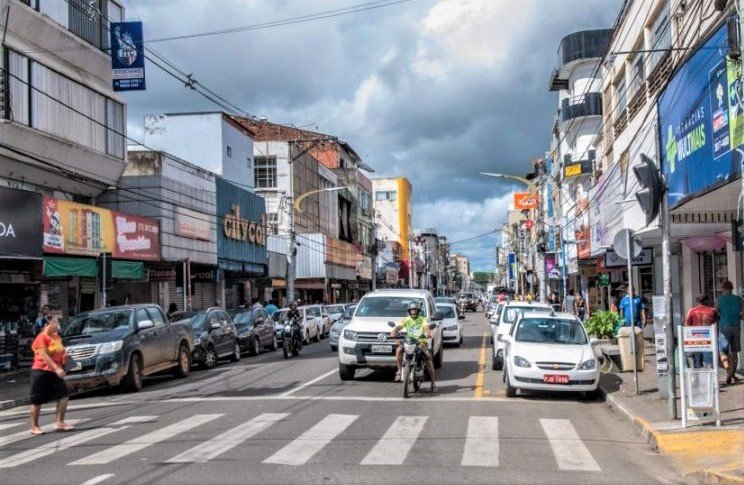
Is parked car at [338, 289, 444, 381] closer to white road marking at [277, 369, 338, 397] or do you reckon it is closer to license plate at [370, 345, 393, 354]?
license plate at [370, 345, 393, 354]

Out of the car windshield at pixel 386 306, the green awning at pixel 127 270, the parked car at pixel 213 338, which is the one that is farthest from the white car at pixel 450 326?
the green awning at pixel 127 270

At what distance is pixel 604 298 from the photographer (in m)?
42.4

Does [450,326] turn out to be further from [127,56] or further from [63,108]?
[63,108]

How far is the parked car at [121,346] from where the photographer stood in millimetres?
15812

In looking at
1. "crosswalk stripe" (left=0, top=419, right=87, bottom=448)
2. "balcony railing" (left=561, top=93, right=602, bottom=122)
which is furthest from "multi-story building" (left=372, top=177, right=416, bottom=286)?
"crosswalk stripe" (left=0, top=419, right=87, bottom=448)

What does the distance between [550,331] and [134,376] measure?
8.56 meters

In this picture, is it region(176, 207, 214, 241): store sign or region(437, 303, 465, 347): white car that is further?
region(176, 207, 214, 241): store sign

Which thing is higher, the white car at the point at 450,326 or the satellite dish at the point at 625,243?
the satellite dish at the point at 625,243

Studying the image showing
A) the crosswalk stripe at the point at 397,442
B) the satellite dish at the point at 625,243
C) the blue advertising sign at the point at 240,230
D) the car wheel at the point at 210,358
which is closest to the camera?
the crosswalk stripe at the point at 397,442

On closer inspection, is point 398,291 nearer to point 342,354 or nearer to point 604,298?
point 342,354

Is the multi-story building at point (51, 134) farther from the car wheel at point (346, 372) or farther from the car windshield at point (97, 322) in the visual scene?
the car wheel at point (346, 372)

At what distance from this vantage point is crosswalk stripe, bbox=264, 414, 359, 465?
877cm

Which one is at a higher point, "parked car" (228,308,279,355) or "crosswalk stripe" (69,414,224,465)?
"parked car" (228,308,279,355)

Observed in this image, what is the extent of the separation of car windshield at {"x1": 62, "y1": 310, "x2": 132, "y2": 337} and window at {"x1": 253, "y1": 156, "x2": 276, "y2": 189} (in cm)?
3710
